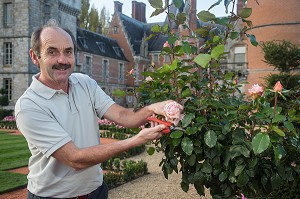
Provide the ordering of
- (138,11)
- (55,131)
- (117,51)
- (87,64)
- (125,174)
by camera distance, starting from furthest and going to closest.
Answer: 1. (138,11)
2. (117,51)
3. (87,64)
4. (125,174)
5. (55,131)

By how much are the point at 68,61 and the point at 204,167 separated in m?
1.16

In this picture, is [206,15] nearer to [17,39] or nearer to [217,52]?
[217,52]

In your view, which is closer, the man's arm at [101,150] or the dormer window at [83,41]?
the man's arm at [101,150]

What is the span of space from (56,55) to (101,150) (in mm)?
741

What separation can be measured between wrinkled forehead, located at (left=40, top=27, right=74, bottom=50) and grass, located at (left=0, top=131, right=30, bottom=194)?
4.77 meters

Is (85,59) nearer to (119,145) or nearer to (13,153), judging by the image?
(13,153)

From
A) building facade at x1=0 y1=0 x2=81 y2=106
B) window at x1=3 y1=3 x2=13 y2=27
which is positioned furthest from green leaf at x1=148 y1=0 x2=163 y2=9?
window at x1=3 y1=3 x2=13 y2=27

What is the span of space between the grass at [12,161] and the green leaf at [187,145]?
5073mm

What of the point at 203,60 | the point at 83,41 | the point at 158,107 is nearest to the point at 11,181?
the point at 158,107

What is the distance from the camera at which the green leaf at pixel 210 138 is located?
2.05 meters

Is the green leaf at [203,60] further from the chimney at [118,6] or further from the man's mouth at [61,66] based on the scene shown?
the chimney at [118,6]

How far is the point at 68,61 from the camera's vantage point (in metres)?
2.26

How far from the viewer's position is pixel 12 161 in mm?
8836

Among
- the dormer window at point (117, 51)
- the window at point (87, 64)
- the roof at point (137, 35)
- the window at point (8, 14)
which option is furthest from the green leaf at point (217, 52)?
the roof at point (137, 35)
